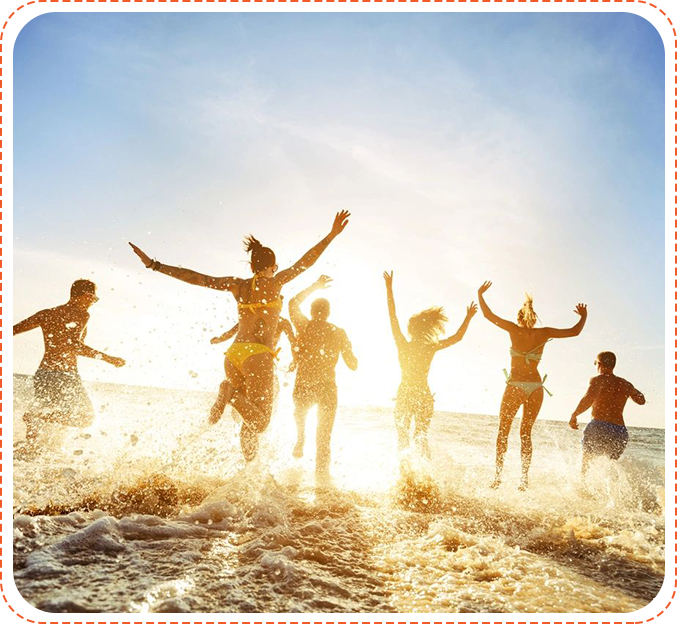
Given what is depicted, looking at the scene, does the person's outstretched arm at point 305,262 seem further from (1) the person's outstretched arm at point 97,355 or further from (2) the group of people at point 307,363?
(1) the person's outstretched arm at point 97,355

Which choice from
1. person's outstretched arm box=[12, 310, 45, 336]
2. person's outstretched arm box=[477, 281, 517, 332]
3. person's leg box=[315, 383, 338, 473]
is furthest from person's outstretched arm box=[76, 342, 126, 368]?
person's outstretched arm box=[477, 281, 517, 332]

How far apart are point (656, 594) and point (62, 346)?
22.4 ft

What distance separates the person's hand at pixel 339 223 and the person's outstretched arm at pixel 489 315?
2.48m

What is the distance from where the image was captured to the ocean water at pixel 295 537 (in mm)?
2510

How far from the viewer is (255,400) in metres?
4.98

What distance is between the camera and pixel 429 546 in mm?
3463

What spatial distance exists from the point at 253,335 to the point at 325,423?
1701 millimetres

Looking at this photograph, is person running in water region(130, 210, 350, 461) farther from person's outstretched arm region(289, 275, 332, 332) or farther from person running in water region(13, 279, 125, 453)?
person running in water region(13, 279, 125, 453)

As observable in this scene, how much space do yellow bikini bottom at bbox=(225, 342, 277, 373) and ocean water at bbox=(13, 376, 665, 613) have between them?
0.97m

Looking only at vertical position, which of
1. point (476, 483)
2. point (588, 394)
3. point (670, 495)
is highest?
point (588, 394)

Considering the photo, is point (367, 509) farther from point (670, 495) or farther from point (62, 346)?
point (62, 346)

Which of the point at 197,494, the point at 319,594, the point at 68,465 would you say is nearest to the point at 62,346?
the point at 68,465

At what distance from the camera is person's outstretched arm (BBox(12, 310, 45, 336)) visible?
5793 millimetres

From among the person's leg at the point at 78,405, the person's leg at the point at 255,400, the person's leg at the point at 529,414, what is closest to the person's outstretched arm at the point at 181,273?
the person's leg at the point at 255,400
